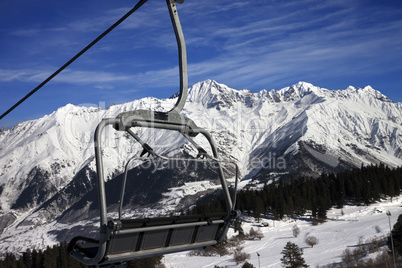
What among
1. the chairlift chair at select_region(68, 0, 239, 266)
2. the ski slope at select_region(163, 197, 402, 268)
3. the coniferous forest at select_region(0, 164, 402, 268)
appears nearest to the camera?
the chairlift chair at select_region(68, 0, 239, 266)

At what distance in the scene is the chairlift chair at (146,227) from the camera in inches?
249

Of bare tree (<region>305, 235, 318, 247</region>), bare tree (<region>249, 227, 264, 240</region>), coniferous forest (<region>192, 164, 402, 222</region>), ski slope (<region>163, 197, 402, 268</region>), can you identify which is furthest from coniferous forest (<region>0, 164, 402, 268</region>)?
bare tree (<region>305, 235, 318, 247</region>)

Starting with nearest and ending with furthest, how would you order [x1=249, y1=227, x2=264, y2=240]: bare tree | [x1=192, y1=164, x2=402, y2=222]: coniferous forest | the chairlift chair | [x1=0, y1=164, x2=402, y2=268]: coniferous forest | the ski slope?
the chairlift chair, the ski slope, [x1=249, y1=227, x2=264, y2=240]: bare tree, [x1=0, y1=164, x2=402, y2=268]: coniferous forest, [x1=192, y1=164, x2=402, y2=222]: coniferous forest

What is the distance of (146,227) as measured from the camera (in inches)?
259

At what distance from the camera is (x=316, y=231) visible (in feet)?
395

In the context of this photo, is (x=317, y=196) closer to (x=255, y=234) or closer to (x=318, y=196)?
(x=318, y=196)

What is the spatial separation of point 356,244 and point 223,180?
99.7 metres

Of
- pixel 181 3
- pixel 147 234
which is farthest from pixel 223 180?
pixel 181 3

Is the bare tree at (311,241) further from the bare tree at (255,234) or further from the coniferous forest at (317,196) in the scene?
the coniferous forest at (317,196)

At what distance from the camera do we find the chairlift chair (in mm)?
6336

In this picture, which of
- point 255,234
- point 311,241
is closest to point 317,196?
point 255,234

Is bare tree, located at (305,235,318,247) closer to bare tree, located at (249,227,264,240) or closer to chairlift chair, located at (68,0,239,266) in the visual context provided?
bare tree, located at (249,227,264,240)

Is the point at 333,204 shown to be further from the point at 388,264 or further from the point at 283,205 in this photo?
the point at 388,264

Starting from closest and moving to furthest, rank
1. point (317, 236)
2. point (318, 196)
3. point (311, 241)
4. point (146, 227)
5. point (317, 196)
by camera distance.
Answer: point (146, 227), point (311, 241), point (317, 236), point (318, 196), point (317, 196)
